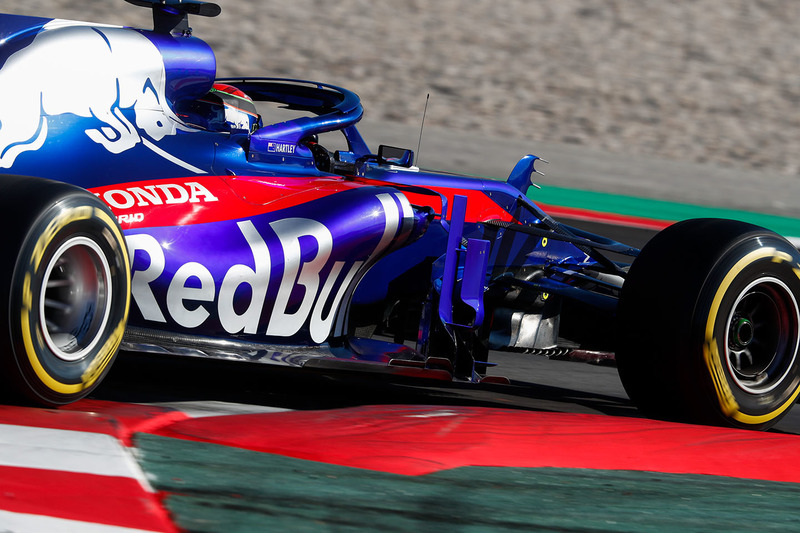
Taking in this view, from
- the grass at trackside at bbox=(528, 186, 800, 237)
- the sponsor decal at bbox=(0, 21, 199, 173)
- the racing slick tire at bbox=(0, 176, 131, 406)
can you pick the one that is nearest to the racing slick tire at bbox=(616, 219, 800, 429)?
the sponsor decal at bbox=(0, 21, 199, 173)

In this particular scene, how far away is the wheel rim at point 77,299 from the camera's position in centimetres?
338

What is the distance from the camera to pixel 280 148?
15.0ft

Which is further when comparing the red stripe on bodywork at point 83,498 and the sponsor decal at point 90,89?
the sponsor decal at point 90,89

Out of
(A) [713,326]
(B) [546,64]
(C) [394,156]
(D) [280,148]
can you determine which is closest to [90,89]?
(D) [280,148]

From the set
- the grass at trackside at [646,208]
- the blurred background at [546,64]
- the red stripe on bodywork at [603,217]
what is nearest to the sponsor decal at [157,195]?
the red stripe on bodywork at [603,217]

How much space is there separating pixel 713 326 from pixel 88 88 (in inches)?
100.0

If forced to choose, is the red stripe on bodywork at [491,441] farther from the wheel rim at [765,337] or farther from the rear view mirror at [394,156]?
the rear view mirror at [394,156]

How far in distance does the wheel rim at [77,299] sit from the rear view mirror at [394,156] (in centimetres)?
214

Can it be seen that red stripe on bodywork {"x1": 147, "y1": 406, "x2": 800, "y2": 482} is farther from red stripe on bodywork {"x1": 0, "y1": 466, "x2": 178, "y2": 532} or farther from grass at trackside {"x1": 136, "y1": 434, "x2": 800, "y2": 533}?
red stripe on bodywork {"x1": 0, "y1": 466, "x2": 178, "y2": 532}

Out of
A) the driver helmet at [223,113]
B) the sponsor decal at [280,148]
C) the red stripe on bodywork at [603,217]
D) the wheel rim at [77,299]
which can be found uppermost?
the driver helmet at [223,113]

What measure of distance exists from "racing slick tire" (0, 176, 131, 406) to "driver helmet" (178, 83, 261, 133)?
1286 millimetres

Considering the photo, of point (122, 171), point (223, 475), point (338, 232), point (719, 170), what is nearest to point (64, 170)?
point (122, 171)

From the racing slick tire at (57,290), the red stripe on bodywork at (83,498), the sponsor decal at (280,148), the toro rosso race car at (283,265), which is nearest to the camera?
the red stripe on bodywork at (83,498)

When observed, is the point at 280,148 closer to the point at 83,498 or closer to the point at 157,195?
the point at 157,195
